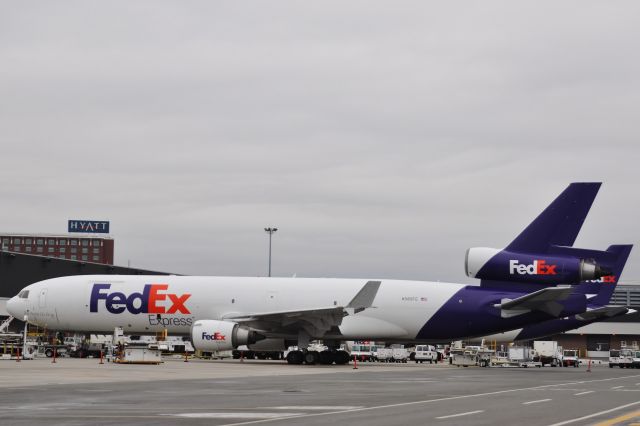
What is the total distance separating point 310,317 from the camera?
50.8m

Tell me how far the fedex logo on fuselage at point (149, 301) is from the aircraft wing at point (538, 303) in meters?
18.1

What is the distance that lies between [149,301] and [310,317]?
10.0 metres

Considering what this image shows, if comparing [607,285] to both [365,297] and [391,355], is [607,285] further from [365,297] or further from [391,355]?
[365,297]

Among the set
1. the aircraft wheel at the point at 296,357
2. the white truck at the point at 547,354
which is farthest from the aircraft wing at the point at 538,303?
the white truck at the point at 547,354

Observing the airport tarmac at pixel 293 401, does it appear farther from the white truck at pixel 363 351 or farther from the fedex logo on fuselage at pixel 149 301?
the white truck at pixel 363 351

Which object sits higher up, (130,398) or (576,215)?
(576,215)

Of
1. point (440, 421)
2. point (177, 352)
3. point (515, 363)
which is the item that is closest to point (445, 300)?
point (515, 363)

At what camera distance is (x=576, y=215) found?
1848 inches

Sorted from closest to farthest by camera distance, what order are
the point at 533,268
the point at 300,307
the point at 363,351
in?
the point at 533,268
the point at 300,307
the point at 363,351

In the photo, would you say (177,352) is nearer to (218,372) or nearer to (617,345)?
(218,372)

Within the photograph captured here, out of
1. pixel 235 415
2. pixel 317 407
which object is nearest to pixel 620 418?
pixel 317 407

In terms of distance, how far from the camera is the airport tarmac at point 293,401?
19047 mm

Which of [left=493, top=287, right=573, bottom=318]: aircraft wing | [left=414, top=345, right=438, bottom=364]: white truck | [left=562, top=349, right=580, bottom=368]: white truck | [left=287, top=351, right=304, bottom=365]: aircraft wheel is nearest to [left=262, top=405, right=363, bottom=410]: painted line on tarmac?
[left=493, top=287, right=573, bottom=318]: aircraft wing

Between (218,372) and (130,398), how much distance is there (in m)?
17.1
